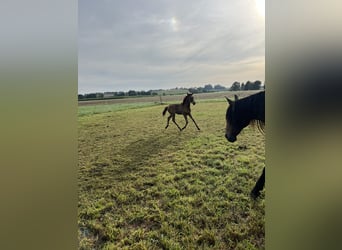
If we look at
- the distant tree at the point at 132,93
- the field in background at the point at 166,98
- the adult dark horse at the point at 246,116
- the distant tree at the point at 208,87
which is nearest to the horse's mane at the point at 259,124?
the adult dark horse at the point at 246,116

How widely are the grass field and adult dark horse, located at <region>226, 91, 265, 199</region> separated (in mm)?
38

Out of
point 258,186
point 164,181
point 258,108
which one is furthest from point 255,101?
point 164,181

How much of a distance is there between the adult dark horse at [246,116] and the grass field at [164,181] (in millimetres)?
38

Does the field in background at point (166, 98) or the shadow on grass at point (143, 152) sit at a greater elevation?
the field in background at point (166, 98)

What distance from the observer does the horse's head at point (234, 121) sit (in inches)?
61.1

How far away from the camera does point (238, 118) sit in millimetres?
1566

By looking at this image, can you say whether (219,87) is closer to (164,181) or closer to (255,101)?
(255,101)

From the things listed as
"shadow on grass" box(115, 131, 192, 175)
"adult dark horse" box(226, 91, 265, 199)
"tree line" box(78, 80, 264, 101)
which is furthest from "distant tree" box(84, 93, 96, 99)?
"adult dark horse" box(226, 91, 265, 199)

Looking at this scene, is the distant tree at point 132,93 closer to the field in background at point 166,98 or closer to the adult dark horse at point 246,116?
the field in background at point 166,98

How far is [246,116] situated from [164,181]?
1.94ft

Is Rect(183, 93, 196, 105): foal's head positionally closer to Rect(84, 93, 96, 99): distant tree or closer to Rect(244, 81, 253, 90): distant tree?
Rect(244, 81, 253, 90): distant tree

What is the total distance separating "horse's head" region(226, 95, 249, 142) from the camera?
5.09 ft
